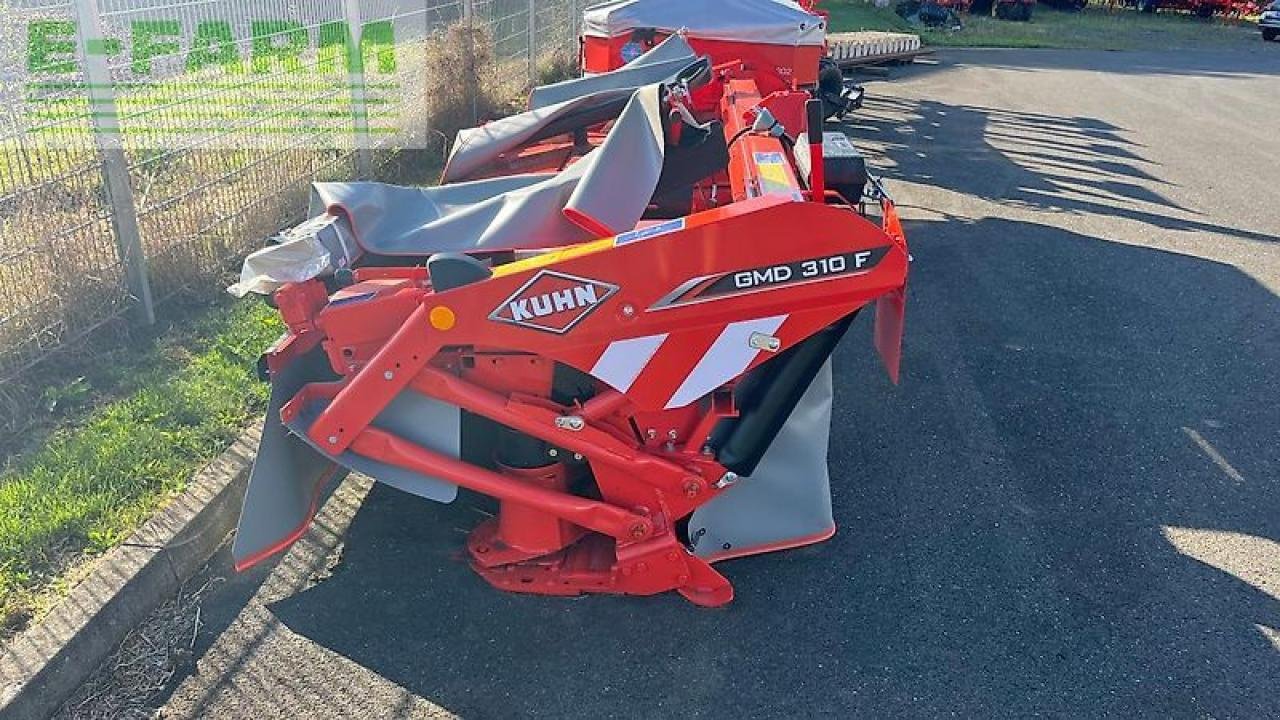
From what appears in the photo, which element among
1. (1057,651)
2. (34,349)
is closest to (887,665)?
(1057,651)

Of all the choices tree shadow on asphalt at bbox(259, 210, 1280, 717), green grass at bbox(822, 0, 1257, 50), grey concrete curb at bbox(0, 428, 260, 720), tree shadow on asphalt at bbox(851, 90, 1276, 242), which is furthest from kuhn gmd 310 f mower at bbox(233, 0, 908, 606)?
green grass at bbox(822, 0, 1257, 50)

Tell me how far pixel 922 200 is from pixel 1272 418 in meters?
4.15

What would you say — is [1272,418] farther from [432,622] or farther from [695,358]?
[432,622]

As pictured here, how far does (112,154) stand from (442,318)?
2.68 metres

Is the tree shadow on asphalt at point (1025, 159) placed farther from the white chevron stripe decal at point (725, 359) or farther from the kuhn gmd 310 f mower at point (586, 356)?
the white chevron stripe decal at point (725, 359)

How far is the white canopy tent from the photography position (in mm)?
7242

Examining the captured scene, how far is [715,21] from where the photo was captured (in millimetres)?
7281

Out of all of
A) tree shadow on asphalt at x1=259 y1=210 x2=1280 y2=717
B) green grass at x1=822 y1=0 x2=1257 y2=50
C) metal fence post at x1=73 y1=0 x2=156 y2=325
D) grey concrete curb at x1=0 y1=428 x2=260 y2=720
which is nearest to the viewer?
grey concrete curb at x1=0 y1=428 x2=260 y2=720

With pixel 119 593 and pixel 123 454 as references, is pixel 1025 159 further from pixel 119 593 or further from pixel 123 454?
pixel 119 593

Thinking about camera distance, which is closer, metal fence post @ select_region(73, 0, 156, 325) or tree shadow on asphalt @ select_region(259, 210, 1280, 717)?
tree shadow on asphalt @ select_region(259, 210, 1280, 717)

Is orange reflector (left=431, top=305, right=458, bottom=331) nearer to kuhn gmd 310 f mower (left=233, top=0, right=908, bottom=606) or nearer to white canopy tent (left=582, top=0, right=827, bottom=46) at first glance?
kuhn gmd 310 f mower (left=233, top=0, right=908, bottom=606)

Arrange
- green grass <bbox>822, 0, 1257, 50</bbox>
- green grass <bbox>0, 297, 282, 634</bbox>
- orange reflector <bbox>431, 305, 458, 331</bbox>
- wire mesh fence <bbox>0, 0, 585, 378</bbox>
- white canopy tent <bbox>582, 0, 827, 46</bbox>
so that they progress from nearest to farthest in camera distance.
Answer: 1. orange reflector <bbox>431, 305, 458, 331</bbox>
2. green grass <bbox>0, 297, 282, 634</bbox>
3. wire mesh fence <bbox>0, 0, 585, 378</bbox>
4. white canopy tent <bbox>582, 0, 827, 46</bbox>
5. green grass <bbox>822, 0, 1257, 50</bbox>

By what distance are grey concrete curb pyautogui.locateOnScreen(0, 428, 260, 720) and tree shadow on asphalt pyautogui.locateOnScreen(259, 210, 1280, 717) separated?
43cm

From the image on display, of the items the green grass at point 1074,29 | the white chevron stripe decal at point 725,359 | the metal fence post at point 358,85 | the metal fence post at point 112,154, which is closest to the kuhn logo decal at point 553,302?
the white chevron stripe decal at point 725,359
